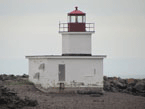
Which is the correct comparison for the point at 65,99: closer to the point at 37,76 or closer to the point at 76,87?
the point at 76,87

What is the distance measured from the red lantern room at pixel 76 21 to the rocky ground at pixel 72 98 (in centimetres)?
469

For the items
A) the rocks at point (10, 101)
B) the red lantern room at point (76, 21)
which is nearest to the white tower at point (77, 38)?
the red lantern room at point (76, 21)

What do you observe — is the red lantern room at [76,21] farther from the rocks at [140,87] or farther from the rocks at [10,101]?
the rocks at [10,101]

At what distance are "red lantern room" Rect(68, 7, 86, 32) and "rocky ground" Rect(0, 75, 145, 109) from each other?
469 centimetres

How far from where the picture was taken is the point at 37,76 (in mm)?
30203

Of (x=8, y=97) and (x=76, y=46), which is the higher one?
(x=76, y=46)

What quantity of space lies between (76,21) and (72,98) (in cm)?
602

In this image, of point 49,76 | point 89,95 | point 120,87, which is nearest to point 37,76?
point 49,76

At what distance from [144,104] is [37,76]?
8.51m

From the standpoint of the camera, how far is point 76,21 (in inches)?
1186

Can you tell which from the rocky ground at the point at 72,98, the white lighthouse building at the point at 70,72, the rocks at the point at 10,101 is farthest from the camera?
the white lighthouse building at the point at 70,72

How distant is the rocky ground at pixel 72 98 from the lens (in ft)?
75.3

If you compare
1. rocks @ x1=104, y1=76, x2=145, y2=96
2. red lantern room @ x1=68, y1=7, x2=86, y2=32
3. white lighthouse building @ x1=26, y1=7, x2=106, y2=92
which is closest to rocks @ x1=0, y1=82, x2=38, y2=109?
white lighthouse building @ x1=26, y1=7, x2=106, y2=92

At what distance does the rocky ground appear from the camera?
22938 millimetres
